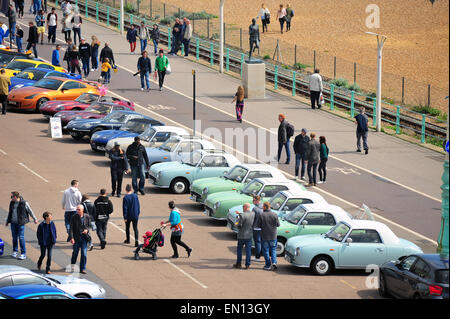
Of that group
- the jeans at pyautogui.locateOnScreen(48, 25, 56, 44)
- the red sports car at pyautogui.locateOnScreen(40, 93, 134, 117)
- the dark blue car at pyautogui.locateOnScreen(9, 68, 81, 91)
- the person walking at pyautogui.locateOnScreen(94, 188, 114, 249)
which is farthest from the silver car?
the jeans at pyautogui.locateOnScreen(48, 25, 56, 44)

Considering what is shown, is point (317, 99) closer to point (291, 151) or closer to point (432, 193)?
point (291, 151)

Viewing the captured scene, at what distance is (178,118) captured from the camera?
35688 millimetres

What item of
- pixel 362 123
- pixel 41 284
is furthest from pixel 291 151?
pixel 41 284

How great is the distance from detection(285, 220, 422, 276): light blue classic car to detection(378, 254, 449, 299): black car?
1369mm

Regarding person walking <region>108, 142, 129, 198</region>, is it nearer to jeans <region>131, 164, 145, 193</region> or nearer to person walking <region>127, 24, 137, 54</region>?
jeans <region>131, 164, 145, 193</region>

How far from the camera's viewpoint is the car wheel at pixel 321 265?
20.0 metres

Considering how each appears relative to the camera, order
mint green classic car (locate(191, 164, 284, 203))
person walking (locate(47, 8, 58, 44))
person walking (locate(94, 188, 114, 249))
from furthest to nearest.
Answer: person walking (locate(47, 8, 58, 44))
mint green classic car (locate(191, 164, 284, 203))
person walking (locate(94, 188, 114, 249))

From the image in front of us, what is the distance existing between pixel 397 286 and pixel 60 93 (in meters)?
20.2

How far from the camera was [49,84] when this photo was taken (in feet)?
117

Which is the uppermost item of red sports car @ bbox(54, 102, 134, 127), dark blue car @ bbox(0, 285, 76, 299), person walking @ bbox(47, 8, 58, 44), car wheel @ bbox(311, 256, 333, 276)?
person walking @ bbox(47, 8, 58, 44)

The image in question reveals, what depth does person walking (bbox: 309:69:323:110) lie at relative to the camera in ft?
123

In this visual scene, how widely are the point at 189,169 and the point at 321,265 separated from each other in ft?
24.6

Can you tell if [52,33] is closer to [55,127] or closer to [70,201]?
[55,127]

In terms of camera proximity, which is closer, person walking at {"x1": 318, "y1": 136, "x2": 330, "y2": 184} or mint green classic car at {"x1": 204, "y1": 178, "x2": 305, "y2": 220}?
mint green classic car at {"x1": 204, "y1": 178, "x2": 305, "y2": 220}
